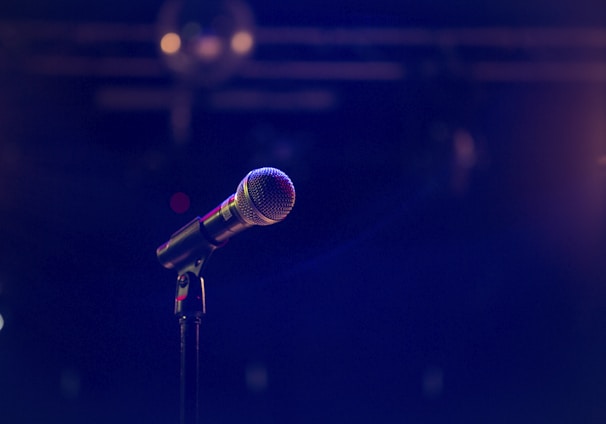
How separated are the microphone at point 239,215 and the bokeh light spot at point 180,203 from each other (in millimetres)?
1259

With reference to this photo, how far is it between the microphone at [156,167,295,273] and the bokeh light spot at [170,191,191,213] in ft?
4.13

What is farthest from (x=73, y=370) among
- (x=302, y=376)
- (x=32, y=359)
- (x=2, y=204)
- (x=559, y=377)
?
(x=559, y=377)

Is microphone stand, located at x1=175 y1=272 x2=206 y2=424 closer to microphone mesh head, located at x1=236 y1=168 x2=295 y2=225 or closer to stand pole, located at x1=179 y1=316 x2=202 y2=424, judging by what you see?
stand pole, located at x1=179 y1=316 x2=202 y2=424

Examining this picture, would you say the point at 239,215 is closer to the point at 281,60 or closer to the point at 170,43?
the point at 170,43

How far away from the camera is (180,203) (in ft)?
10.1

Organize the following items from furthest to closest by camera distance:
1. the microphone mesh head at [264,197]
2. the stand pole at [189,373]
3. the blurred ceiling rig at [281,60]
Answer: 1. the blurred ceiling rig at [281,60]
2. the stand pole at [189,373]
3. the microphone mesh head at [264,197]

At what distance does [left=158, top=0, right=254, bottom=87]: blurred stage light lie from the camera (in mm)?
3039

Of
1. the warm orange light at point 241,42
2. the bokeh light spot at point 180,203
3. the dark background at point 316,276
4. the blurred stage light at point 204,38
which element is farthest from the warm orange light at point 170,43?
the bokeh light spot at point 180,203

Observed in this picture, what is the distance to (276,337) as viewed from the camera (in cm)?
305

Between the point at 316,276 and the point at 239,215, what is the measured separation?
1.48 metres

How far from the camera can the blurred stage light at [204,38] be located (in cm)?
304

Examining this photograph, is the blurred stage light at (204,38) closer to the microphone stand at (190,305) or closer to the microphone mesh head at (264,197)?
the microphone stand at (190,305)

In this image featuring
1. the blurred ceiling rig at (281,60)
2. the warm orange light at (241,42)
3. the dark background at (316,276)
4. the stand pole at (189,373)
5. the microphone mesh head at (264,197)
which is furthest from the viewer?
the blurred ceiling rig at (281,60)

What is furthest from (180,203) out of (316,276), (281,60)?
(281,60)
